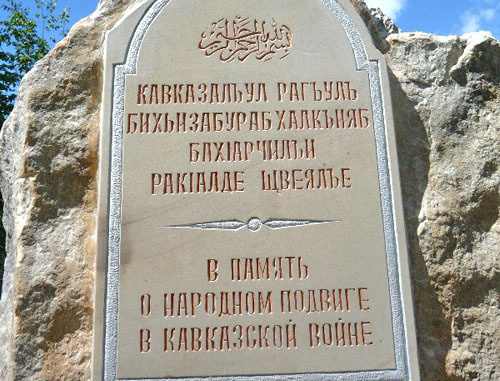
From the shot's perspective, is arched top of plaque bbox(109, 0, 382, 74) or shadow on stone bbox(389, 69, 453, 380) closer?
shadow on stone bbox(389, 69, 453, 380)

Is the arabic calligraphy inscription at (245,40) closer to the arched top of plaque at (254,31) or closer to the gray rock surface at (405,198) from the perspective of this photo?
the arched top of plaque at (254,31)

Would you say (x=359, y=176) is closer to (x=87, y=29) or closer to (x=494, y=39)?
(x=494, y=39)

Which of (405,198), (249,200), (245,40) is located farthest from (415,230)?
(245,40)

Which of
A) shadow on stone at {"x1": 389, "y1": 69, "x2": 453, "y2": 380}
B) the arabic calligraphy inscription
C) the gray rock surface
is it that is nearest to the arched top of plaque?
the arabic calligraphy inscription

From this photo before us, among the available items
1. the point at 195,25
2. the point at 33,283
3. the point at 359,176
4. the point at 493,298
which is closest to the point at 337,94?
the point at 359,176

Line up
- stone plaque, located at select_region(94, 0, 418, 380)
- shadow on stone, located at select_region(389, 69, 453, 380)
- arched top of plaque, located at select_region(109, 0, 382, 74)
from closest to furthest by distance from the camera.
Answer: stone plaque, located at select_region(94, 0, 418, 380)
shadow on stone, located at select_region(389, 69, 453, 380)
arched top of plaque, located at select_region(109, 0, 382, 74)

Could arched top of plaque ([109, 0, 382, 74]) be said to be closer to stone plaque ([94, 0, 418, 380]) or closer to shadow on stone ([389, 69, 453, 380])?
stone plaque ([94, 0, 418, 380])

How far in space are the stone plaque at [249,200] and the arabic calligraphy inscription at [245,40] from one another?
1 cm

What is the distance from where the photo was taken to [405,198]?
340 centimetres

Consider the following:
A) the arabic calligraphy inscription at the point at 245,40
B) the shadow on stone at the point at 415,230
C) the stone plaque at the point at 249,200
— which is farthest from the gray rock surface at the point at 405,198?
the arabic calligraphy inscription at the point at 245,40

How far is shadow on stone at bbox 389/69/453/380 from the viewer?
10.2ft

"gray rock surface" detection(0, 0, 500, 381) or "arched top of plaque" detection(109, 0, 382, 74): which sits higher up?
"arched top of plaque" detection(109, 0, 382, 74)

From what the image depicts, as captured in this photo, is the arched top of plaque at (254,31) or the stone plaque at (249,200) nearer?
the stone plaque at (249,200)

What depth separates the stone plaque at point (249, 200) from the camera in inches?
117
